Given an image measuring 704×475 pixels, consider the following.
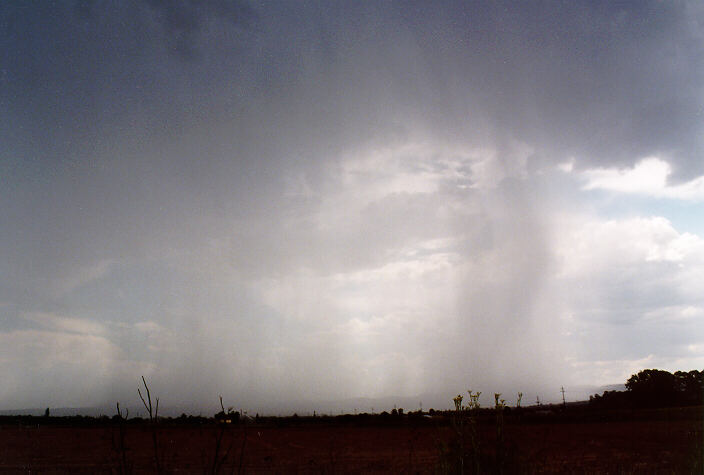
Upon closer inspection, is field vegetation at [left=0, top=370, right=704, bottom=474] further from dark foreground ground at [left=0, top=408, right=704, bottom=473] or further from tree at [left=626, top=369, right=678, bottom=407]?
tree at [left=626, top=369, right=678, bottom=407]

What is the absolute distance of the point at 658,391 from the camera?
243 feet

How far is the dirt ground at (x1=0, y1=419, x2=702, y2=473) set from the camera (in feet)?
79.3

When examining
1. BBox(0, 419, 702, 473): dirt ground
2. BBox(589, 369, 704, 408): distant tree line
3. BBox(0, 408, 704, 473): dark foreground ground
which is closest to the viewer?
BBox(0, 408, 704, 473): dark foreground ground

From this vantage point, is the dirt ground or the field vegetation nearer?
the field vegetation

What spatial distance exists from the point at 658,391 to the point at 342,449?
199 feet

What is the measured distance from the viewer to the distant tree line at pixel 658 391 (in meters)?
72.5

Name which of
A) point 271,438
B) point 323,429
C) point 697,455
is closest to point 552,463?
point 697,455

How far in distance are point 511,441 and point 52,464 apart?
2667 centimetres

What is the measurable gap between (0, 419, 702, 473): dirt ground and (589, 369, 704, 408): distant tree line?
28833mm

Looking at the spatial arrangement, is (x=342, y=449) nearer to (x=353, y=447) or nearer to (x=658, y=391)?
(x=353, y=447)

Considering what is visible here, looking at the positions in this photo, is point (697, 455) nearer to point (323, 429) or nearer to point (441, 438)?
point (441, 438)

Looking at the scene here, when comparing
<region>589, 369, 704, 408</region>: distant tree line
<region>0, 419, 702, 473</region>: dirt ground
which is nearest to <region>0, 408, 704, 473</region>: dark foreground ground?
<region>0, 419, 702, 473</region>: dirt ground

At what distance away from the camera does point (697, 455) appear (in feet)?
37.9

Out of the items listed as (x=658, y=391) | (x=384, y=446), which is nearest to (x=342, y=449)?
(x=384, y=446)
